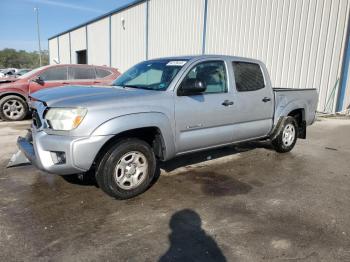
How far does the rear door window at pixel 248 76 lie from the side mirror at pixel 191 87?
1041 mm

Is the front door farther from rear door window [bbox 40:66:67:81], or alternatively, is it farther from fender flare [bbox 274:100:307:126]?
rear door window [bbox 40:66:67:81]

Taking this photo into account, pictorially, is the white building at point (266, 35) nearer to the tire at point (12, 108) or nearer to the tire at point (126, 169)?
the tire at point (12, 108)

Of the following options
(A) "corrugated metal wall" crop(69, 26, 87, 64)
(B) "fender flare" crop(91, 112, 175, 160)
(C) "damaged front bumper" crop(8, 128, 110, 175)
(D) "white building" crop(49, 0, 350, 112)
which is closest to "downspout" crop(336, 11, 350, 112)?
(D) "white building" crop(49, 0, 350, 112)

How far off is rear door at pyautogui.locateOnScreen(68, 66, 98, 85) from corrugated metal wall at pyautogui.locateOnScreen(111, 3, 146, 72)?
10.7 m

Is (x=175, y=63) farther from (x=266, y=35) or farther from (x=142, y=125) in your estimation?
(x=266, y=35)

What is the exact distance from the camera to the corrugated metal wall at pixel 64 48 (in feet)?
113

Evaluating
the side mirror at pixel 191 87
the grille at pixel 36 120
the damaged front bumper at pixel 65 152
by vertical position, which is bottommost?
the damaged front bumper at pixel 65 152

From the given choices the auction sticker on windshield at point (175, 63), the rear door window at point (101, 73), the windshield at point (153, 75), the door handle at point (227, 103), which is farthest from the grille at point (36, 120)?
the rear door window at point (101, 73)

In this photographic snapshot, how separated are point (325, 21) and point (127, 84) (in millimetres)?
9159

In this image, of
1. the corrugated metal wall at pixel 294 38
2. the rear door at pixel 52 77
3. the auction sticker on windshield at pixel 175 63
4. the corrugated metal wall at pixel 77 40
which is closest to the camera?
the auction sticker on windshield at pixel 175 63

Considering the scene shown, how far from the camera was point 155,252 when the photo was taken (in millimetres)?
2926

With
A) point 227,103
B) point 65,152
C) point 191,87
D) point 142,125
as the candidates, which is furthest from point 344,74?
point 65,152

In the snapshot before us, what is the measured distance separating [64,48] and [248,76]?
34165 mm

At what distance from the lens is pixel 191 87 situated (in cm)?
429
